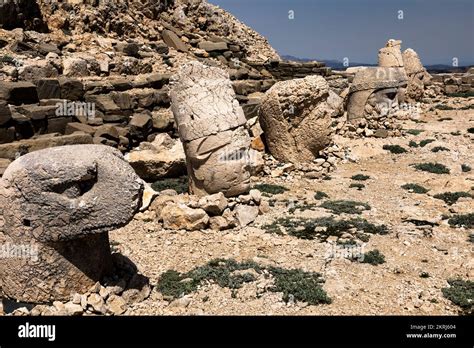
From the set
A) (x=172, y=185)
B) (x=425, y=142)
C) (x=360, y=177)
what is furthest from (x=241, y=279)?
(x=425, y=142)

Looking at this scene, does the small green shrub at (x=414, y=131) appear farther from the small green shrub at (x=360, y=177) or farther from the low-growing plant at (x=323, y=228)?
the low-growing plant at (x=323, y=228)

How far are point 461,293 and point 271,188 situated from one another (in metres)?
4.82

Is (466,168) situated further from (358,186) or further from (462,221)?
(462,221)

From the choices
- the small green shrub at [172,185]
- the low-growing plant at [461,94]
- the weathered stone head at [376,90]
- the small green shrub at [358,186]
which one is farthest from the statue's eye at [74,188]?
the low-growing plant at [461,94]

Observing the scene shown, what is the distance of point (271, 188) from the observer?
31.8 feet

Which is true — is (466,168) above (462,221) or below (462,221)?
above

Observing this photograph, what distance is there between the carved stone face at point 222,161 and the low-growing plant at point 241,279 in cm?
201

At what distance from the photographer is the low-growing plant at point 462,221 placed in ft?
25.1

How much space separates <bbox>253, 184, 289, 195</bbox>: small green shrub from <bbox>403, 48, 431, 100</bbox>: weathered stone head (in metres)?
12.0

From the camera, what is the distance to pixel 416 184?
32.6 feet

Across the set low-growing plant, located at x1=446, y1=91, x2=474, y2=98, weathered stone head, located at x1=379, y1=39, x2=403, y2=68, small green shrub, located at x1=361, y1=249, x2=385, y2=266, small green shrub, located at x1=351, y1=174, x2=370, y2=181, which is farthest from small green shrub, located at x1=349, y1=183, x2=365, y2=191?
low-growing plant, located at x1=446, y1=91, x2=474, y2=98

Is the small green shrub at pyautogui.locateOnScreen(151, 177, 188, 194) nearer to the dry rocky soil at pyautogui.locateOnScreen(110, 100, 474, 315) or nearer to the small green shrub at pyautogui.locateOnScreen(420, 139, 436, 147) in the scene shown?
the dry rocky soil at pyautogui.locateOnScreen(110, 100, 474, 315)

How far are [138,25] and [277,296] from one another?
58.2 feet

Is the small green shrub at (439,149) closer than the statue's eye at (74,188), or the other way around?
the statue's eye at (74,188)
